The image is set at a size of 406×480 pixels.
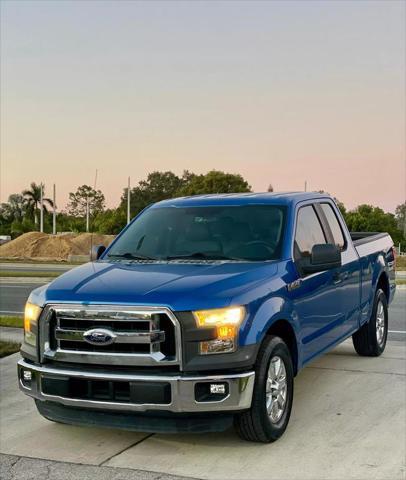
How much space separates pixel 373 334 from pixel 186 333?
403cm

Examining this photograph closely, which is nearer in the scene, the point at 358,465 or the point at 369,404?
the point at 358,465

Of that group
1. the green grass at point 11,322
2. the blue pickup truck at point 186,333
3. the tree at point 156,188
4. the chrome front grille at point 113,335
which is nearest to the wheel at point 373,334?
the blue pickup truck at point 186,333

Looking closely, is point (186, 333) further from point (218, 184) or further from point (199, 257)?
point (218, 184)

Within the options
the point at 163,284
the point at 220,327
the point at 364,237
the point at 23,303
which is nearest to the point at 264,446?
the point at 220,327

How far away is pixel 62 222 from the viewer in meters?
96.8

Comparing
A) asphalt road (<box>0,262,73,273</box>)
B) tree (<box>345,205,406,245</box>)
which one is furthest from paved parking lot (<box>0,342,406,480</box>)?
tree (<box>345,205,406,245</box>)

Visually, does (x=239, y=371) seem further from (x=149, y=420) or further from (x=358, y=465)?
(x=358, y=465)

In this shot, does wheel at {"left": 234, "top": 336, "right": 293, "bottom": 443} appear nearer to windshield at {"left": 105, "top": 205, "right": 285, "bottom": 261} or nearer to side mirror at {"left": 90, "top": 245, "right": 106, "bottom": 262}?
windshield at {"left": 105, "top": 205, "right": 285, "bottom": 261}

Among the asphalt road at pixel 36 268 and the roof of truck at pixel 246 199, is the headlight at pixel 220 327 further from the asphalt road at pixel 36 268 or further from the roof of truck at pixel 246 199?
the asphalt road at pixel 36 268

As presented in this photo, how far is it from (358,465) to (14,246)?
55.3 m

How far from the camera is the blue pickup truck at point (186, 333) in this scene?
14.3ft

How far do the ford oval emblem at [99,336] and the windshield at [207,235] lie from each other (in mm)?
1252

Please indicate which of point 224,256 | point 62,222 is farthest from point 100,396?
point 62,222

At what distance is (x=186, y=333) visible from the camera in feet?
14.2
